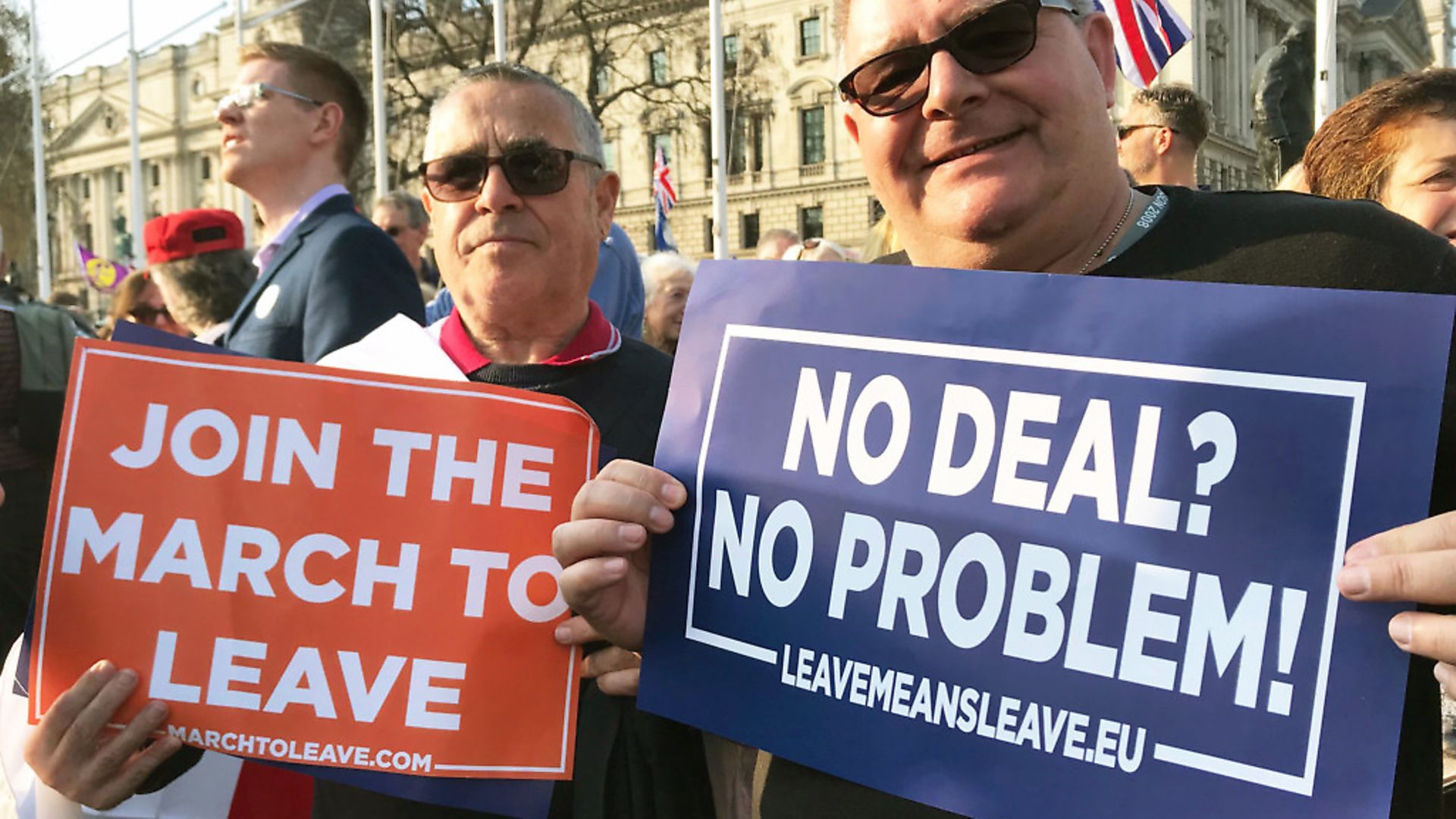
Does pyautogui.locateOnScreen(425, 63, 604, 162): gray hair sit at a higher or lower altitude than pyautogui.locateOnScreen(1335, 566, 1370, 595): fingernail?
higher

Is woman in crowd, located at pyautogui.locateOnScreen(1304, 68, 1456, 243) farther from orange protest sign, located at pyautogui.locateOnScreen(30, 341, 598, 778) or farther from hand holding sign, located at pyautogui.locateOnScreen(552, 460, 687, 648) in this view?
Result: orange protest sign, located at pyautogui.locateOnScreen(30, 341, 598, 778)

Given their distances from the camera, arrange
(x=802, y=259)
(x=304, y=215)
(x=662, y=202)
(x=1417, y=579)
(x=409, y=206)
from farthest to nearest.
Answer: (x=662, y=202), (x=409, y=206), (x=304, y=215), (x=802, y=259), (x=1417, y=579)

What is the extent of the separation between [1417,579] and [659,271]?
4.67m

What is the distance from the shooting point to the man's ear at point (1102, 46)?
1503 millimetres

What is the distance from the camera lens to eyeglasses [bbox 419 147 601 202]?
2.15 m

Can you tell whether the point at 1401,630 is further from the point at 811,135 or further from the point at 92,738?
the point at 811,135

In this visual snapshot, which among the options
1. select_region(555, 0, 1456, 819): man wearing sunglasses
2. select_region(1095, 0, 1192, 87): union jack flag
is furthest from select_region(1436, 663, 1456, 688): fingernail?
select_region(1095, 0, 1192, 87): union jack flag

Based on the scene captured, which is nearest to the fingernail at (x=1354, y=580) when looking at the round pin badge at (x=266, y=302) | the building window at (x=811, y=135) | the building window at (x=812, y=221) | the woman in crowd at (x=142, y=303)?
the round pin badge at (x=266, y=302)

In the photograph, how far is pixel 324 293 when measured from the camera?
270cm

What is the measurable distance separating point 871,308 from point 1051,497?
1.00 feet

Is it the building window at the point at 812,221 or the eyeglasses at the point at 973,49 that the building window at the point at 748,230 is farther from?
the eyeglasses at the point at 973,49

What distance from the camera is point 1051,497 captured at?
1260 millimetres

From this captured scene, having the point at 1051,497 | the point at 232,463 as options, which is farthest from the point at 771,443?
the point at 232,463

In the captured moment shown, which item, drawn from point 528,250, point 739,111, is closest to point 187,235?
point 528,250
